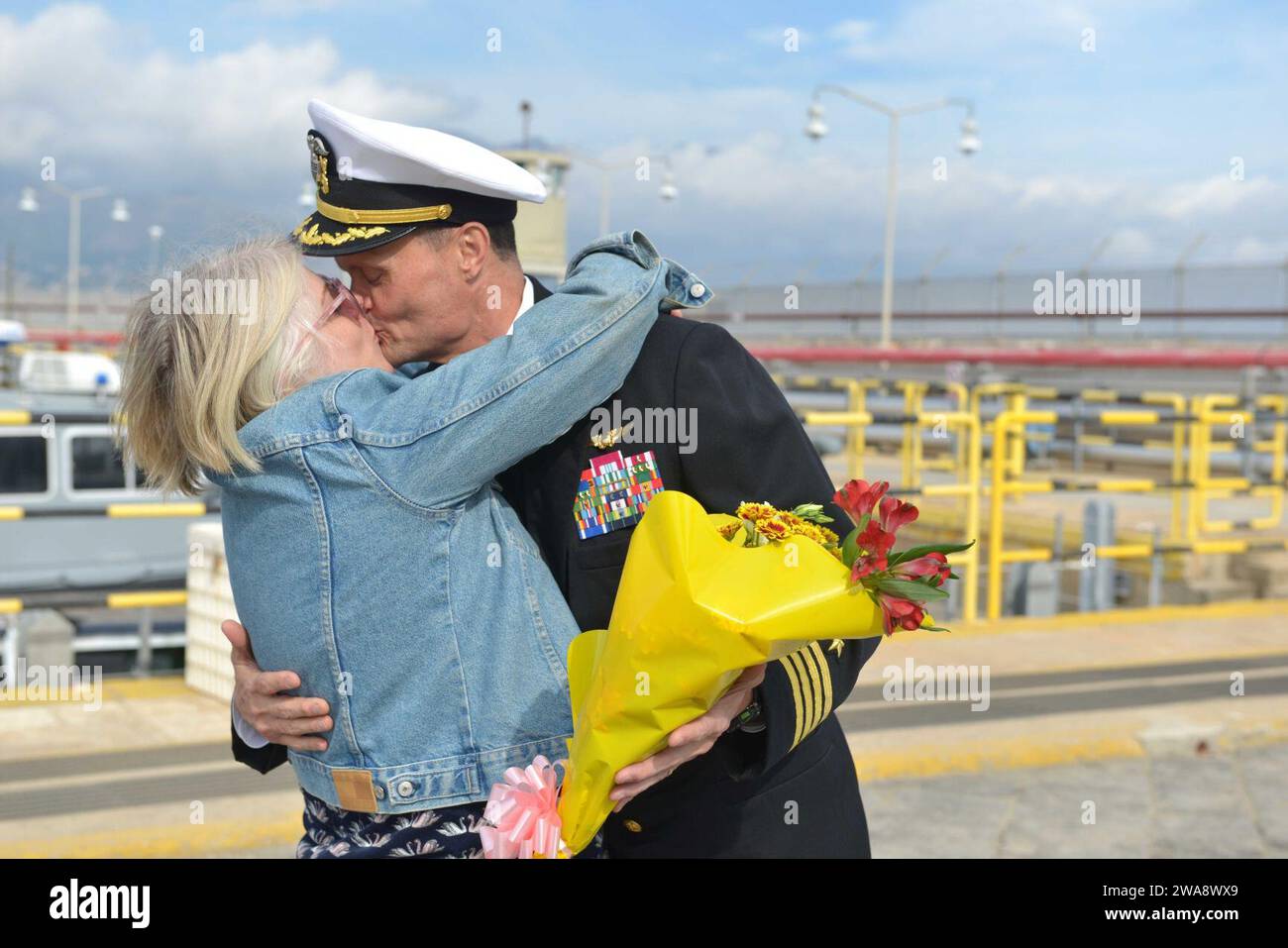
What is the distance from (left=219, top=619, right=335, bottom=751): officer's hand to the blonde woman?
0.02 m

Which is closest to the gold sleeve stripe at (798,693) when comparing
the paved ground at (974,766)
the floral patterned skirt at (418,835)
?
the floral patterned skirt at (418,835)

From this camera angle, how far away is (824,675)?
1.98 meters

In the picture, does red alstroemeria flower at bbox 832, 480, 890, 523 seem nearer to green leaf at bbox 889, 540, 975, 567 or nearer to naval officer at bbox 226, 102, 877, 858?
green leaf at bbox 889, 540, 975, 567

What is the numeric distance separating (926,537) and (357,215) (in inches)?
451

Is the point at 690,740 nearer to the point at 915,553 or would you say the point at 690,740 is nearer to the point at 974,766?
the point at 915,553

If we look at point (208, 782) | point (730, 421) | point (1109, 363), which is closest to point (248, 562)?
point (730, 421)

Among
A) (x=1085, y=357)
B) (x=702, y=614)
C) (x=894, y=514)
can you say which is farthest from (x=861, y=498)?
(x=1085, y=357)

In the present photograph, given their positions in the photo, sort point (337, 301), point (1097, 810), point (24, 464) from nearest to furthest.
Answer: point (337, 301) → point (1097, 810) → point (24, 464)

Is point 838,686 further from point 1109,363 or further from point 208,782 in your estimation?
point 1109,363

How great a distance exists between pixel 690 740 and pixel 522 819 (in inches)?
9.6

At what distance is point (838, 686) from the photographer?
2027 mm

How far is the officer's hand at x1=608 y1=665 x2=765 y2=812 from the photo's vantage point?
174 cm

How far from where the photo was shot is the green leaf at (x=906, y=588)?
1595mm

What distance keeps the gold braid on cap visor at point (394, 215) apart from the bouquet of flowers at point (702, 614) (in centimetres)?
71
